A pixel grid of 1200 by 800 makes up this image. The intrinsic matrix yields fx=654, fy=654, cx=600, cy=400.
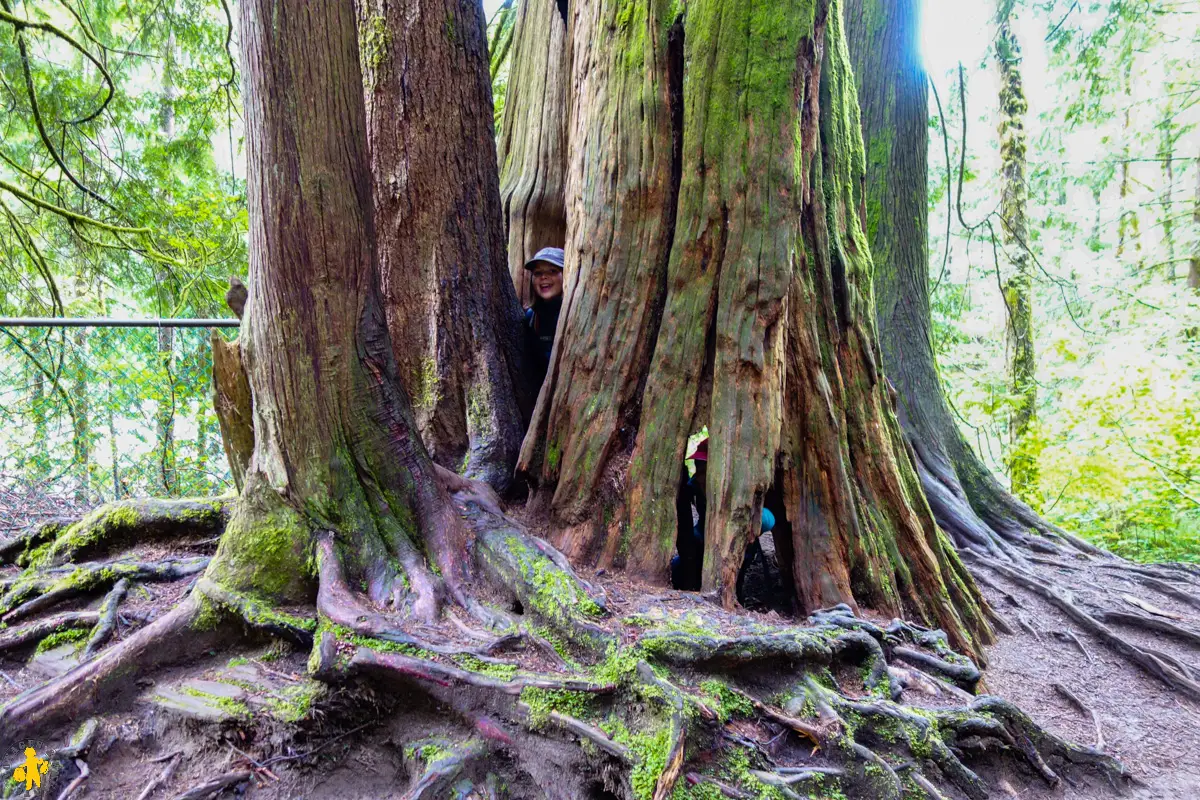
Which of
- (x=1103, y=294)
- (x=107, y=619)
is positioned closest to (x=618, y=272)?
(x=107, y=619)

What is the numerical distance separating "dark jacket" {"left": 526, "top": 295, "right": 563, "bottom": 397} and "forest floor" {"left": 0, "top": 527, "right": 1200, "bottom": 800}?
1530 mm

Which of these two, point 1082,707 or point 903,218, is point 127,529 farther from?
point 903,218

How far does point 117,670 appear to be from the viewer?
215cm

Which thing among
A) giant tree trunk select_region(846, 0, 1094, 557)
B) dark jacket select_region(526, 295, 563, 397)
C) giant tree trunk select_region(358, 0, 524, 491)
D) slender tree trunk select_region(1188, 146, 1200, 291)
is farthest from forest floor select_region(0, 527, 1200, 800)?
slender tree trunk select_region(1188, 146, 1200, 291)

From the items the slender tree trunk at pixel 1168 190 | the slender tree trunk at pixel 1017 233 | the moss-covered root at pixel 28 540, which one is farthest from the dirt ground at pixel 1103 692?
the slender tree trunk at pixel 1168 190

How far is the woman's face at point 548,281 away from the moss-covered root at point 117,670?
2.67 metres

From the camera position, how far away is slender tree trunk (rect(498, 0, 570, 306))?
4.91 m

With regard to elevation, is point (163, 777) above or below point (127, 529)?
below

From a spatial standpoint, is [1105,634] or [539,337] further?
[539,337]

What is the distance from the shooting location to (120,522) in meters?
3.32

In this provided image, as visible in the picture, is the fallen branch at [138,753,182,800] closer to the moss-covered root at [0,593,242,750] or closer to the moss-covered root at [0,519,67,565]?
the moss-covered root at [0,593,242,750]

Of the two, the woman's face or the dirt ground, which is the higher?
the woman's face

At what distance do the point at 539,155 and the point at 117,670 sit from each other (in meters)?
4.14

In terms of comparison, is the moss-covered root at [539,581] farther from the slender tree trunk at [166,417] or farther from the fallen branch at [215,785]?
the slender tree trunk at [166,417]
